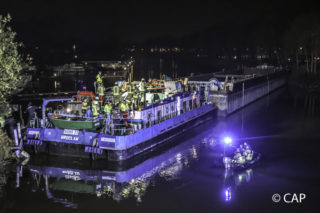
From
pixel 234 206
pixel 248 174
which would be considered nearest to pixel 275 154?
pixel 248 174

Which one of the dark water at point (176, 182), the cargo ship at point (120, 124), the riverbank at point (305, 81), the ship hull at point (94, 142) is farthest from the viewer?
the riverbank at point (305, 81)

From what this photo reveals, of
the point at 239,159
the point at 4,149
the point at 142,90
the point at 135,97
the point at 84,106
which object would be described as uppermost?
the point at 142,90

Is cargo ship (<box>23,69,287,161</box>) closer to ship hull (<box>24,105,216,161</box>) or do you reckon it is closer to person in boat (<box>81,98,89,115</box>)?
ship hull (<box>24,105,216,161</box>)

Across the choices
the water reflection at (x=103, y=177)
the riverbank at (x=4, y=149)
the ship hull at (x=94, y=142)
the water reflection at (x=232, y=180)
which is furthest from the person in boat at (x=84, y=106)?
the water reflection at (x=232, y=180)

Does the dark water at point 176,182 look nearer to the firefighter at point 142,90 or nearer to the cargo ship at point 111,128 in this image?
the cargo ship at point 111,128

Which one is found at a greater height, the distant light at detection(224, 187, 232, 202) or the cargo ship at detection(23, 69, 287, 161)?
the cargo ship at detection(23, 69, 287, 161)

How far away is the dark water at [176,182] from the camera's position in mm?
21859

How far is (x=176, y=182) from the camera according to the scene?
2541 centimetres

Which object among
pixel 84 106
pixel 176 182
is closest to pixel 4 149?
pixel 84 106

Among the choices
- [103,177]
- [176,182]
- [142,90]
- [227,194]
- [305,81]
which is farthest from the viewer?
[305,81]

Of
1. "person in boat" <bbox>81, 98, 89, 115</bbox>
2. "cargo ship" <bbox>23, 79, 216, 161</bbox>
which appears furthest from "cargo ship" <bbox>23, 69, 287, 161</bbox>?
"person in boat" <bbox>81, 98, 89, 115</bbox>

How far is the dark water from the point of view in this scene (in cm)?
2186

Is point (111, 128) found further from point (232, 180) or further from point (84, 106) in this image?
point (232, 180)

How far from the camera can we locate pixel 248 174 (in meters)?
26.5
